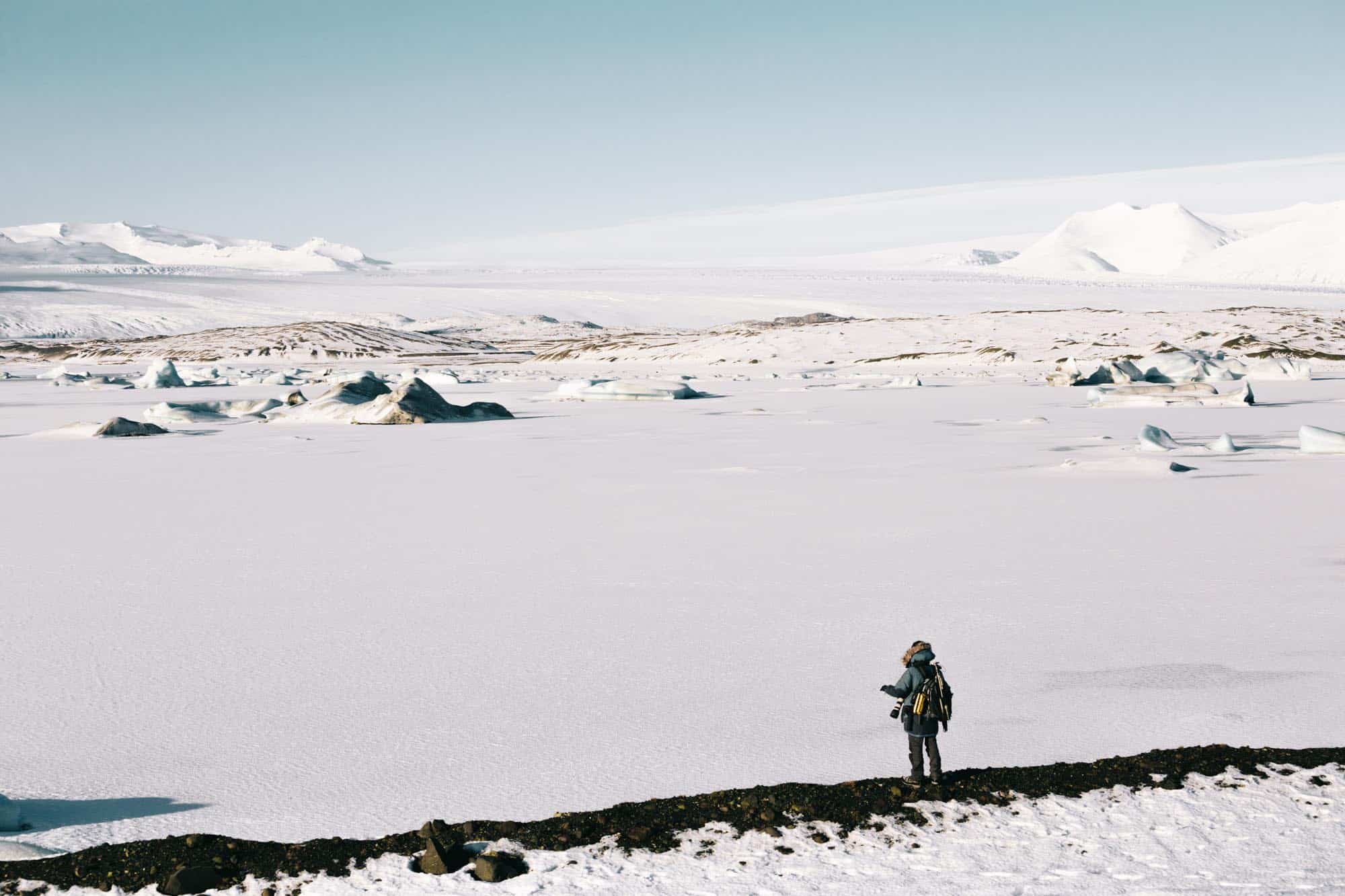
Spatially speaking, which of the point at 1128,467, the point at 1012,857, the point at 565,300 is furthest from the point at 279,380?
the point at 565,300

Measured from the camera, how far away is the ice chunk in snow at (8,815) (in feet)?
8.28

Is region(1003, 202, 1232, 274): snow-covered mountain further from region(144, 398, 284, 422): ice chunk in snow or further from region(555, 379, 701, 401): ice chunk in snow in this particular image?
region(144, 398, 284, 422): ice chunk in snow

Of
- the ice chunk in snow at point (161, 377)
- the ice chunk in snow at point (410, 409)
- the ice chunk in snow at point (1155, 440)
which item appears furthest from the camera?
the ice chunk in snow at point (161, 377)

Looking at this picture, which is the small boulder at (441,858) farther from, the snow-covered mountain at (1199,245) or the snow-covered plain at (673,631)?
the snow-covered mountain at (1199,245)

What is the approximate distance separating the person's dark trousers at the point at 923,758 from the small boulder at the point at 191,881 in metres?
1.45

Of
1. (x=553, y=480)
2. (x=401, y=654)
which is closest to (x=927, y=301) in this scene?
(x=553, y=480)

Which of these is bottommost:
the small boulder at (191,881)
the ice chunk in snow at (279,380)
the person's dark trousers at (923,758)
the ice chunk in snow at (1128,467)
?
the ice chunk in snow at (279,380)

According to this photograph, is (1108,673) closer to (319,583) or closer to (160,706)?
(160,706)

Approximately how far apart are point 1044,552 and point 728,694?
245 centimetres

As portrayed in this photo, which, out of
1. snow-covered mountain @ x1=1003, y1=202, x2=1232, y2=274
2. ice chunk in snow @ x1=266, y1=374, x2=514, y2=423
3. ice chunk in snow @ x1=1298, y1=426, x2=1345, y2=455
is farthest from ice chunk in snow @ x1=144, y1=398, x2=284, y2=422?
snow-covered mountain @ x1=1003, y1=202, x2=1232, y2=274

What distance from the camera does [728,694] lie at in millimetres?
3359

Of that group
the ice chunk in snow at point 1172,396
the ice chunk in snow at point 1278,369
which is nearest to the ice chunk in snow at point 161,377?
the ice chunk in snow at point 1172,396

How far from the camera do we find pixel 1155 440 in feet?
29.6

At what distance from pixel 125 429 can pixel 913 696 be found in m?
11.5
